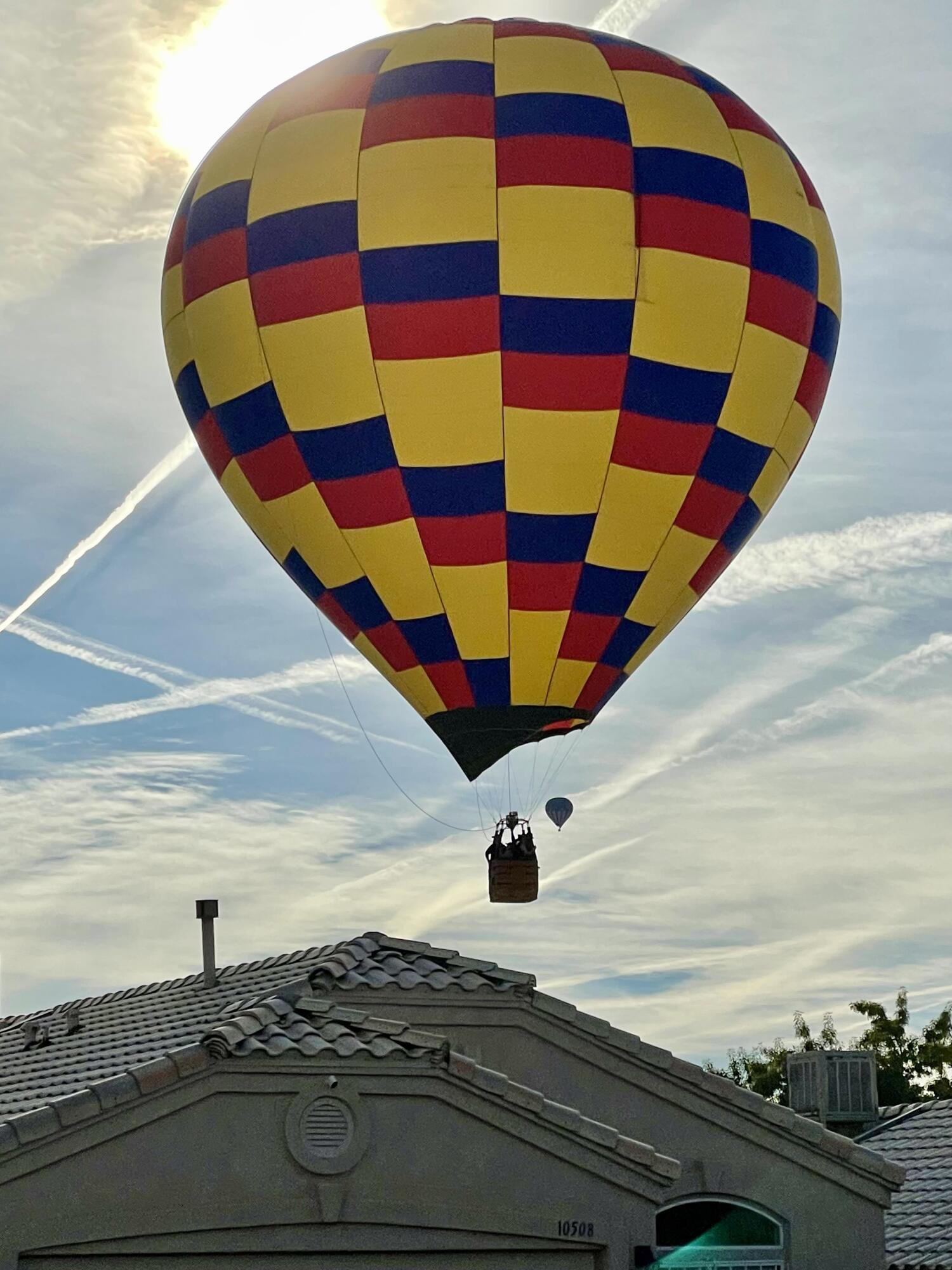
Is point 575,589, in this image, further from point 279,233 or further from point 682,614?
point 279,233

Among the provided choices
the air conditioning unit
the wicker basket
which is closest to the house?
the wicker basket

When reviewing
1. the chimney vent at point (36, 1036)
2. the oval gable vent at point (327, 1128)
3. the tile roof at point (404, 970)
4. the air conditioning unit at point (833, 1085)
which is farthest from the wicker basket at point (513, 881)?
the air conditioning unit at point (833, 1085)

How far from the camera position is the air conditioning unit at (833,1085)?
95.3ft

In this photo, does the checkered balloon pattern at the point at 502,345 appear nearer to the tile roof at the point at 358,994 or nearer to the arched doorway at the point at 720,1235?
the tile roof at the point at 358,994

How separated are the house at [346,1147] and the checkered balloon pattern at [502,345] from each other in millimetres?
3456

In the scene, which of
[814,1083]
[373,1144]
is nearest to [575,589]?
[373,1144]

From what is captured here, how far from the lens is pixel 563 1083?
2197cm

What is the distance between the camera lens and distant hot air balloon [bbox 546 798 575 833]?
24.7 meters

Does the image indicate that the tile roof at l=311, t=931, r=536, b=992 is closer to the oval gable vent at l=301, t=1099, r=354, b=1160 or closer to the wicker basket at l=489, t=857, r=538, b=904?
the wicker basket at l=489, t=857, r=538, b=904

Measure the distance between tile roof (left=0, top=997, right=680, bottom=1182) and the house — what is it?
2 centimetres

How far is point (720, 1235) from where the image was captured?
2202 centimetres

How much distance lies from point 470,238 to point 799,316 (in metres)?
4.29

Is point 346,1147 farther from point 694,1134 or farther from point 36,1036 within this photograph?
point 36,1036

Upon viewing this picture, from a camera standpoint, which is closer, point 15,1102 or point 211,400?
point 15,1102
